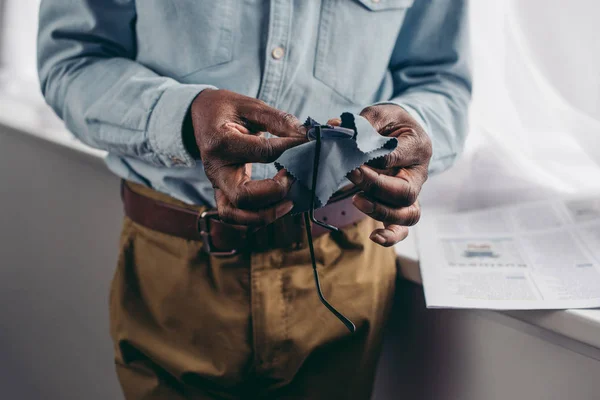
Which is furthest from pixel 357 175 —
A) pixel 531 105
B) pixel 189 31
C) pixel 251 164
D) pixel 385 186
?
pixel 531 105

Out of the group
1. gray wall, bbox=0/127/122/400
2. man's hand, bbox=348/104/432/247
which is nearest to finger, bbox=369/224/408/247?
man's hand, bbox=348/104/432/247

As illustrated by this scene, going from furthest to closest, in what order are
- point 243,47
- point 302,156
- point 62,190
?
point 62,190 < point 243,47 < point 302,156

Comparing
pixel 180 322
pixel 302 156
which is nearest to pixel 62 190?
pixel 180 322

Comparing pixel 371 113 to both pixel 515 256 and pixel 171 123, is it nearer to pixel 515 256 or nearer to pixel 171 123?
pixel 171 123

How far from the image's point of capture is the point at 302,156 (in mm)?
425

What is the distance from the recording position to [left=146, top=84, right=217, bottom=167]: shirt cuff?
1.67ft

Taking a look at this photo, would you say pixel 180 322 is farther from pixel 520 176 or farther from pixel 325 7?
pixel 520 176

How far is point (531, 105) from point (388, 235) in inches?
16.2

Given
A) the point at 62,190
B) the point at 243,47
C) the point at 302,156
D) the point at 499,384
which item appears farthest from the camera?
the point at 62,190

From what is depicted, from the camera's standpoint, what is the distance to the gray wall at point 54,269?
3.58ft

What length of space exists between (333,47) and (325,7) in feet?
0.14

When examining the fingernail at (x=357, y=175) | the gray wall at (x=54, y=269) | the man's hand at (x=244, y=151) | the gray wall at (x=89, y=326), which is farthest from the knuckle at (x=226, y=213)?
the gray wall at (x=54, y=269)

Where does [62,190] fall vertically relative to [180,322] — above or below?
below

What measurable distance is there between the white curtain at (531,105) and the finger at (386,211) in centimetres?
35
